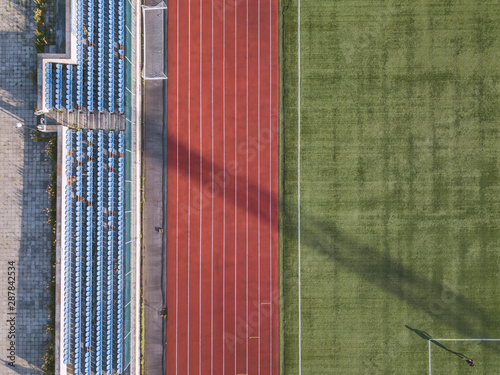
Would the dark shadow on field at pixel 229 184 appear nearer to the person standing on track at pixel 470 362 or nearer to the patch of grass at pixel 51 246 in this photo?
the patch of grass at pixel 51 246

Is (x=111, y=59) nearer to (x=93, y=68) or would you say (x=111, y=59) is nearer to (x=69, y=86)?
(x=93, y=68)

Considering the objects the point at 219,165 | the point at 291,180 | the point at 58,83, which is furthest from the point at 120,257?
the point at 291,180

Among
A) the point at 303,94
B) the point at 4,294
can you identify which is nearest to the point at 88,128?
the point at 4,294

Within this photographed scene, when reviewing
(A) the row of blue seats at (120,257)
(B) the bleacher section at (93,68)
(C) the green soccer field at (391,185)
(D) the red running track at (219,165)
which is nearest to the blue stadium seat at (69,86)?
(B) the bleacher section at (93,68)

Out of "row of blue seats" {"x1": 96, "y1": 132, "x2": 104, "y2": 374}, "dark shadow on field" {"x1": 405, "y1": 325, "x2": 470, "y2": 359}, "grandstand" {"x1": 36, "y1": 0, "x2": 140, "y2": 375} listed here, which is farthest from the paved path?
"dark shadow on field" {"x1": 405, "y1": 325, "x2": 470, "y2": 359}

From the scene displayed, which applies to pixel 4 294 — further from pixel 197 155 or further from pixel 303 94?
pixel 303 94

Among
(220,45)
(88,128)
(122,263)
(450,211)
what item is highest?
(220,45)

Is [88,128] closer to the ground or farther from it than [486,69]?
closer to the ground
